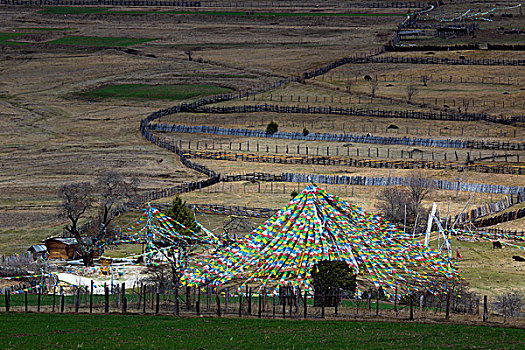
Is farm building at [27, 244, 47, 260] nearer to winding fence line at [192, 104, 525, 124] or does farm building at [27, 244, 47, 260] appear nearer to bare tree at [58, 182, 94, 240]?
bare tree at [58, 182, 94, 240]

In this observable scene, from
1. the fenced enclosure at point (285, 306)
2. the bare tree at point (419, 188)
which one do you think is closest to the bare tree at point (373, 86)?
the bare tree at point (419, 188)

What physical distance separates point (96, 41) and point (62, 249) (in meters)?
118

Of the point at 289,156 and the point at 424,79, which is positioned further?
the point at 424,79

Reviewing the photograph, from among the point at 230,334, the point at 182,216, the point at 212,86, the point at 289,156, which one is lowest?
the point at 230,334

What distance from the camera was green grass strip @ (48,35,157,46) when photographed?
16500cm

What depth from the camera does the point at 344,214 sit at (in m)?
43.8

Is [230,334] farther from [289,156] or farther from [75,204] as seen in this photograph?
[289,156]

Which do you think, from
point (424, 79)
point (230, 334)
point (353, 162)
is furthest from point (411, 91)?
point (230, 334)

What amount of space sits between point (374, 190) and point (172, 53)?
3412 inches

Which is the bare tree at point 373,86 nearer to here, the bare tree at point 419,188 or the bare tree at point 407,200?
the bare tree at point 419,188

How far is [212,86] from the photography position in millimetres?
124312

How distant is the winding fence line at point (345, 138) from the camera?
290 feet

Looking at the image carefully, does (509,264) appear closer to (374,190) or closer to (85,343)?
(374,190)

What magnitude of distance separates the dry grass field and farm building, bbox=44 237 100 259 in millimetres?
2509
